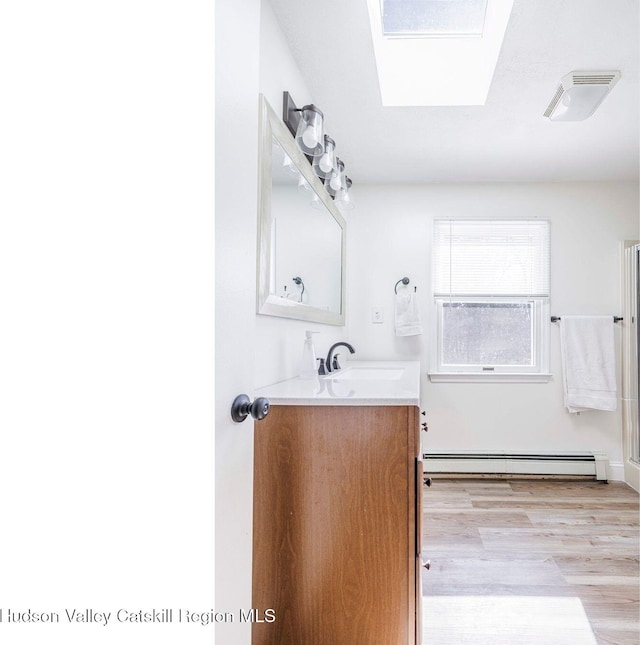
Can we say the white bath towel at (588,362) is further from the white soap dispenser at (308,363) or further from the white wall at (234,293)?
the white wall at (234,293)

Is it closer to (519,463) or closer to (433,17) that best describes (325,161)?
(433,17)

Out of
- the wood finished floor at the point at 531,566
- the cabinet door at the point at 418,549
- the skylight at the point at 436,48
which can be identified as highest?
the skylight at the point at 436,48

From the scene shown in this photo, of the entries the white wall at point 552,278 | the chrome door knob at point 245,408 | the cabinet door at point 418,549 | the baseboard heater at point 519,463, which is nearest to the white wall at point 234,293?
the chrome door knob at point 245,408

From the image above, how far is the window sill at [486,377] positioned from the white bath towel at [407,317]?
0.36 meters

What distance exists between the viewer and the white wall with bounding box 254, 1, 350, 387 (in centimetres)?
155

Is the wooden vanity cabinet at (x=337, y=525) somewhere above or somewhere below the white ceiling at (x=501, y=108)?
below

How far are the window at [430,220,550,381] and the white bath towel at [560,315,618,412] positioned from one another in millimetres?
153

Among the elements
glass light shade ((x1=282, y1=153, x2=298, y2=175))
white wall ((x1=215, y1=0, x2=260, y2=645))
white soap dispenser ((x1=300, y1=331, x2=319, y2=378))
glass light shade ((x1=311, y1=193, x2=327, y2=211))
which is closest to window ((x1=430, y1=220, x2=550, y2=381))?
glass light shade ((x1=311, y1=193, x2=327, y2=211))

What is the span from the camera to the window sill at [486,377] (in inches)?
133

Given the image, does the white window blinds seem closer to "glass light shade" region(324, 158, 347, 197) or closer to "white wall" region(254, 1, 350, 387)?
"glass light shade" region(324, 158, 347, 197)

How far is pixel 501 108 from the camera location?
2279 millimetres

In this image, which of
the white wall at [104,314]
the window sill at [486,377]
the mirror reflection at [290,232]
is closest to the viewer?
the white wall at [104,314]

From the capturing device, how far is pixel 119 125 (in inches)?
28.2

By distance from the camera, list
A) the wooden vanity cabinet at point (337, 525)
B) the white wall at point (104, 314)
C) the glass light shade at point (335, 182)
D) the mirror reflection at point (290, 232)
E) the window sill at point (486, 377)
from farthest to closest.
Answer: the window sill at point (486, 377), the glass light shade at point (335, 182), the mirror reflection at point (290, 232), the wooden vanity cabinet at point (337, 525), the white wall at point (104, 314)
